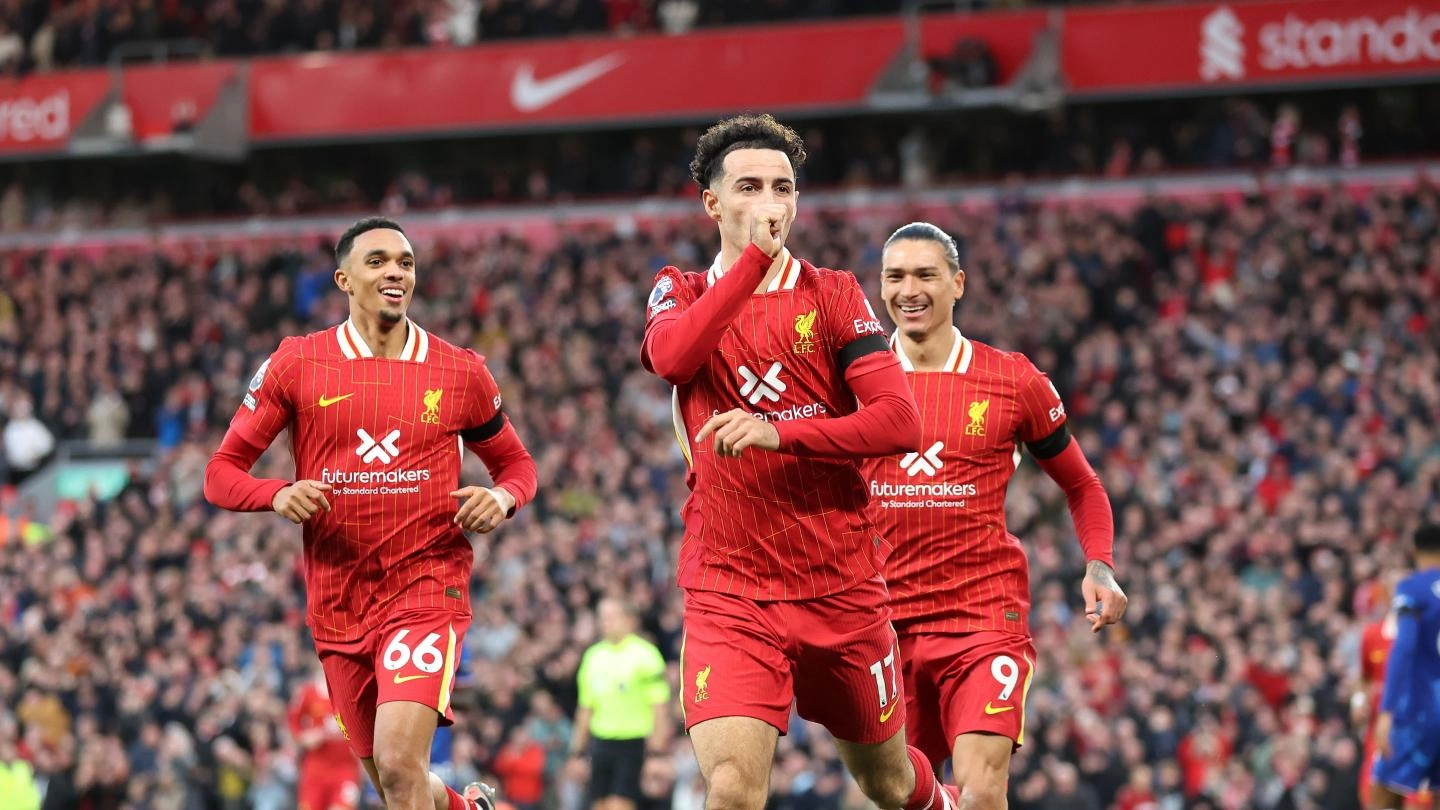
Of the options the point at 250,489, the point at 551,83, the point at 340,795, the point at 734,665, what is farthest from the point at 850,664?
the point at 551,83

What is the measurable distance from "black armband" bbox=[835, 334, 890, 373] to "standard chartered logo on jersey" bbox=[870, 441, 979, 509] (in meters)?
1.35

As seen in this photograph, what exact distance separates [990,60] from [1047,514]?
10227 mm

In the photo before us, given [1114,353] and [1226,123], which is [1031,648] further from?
[1226,123]

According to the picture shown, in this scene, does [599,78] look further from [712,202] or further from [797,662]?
[797,662]

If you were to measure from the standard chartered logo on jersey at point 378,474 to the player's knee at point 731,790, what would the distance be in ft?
6.97

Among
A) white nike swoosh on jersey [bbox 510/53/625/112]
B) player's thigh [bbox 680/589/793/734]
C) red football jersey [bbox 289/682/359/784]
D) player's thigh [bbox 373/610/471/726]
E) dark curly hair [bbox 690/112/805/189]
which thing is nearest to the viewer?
player's thigh [bbox 680/589/793/734]

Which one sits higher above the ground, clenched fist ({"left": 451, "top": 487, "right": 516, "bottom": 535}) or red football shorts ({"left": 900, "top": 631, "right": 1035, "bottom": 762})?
clenched fist ({"left": 451, "top": 487, "right": 516, "bottom": 535})

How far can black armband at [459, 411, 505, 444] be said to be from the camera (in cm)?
833

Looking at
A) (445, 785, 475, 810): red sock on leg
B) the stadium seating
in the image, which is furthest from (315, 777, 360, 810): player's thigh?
(445, 785, 475, 810): red sock on leg

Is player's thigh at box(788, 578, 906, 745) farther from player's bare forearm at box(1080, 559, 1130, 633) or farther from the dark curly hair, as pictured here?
the dark curly hair

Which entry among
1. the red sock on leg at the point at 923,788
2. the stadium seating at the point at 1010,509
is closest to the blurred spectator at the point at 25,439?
the stadium seating at the point at 1010,509

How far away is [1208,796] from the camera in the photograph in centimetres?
1401

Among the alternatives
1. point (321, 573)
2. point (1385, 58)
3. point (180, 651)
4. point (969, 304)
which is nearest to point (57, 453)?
point (180, 651)

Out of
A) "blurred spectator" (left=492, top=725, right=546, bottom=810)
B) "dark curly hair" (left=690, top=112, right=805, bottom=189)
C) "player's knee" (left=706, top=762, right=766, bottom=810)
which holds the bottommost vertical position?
"blurred spectator" (left=492, top=725, right=546, bottom=810)
